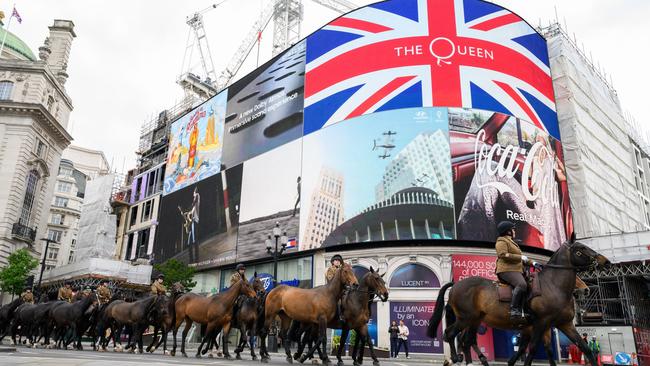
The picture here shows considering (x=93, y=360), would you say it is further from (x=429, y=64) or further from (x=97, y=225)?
(x=97, y=225)

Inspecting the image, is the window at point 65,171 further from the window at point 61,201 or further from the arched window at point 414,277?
the arched window at point 414,277

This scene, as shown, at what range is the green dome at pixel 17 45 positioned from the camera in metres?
55.1

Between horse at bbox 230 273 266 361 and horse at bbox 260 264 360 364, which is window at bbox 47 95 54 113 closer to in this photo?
horse at bbox 230 273 266 361

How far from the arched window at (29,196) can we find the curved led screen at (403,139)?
2095cm

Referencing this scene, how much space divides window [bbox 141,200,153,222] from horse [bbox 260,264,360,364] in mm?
44261

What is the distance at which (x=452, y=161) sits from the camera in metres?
30.5

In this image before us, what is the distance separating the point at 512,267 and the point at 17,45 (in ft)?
210

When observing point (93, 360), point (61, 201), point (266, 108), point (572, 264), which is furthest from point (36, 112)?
point (572, 264)

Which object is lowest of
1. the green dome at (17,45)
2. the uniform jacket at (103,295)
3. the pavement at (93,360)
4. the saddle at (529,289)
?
the pavement at (93,360)

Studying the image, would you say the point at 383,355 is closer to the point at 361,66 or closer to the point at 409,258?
the point at 409,258

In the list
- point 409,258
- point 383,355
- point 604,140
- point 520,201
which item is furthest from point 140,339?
point 604,140

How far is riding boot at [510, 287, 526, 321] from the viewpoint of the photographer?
9.22m

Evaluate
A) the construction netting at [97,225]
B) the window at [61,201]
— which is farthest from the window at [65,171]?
the construction netting at [97,225]

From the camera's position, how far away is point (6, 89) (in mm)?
49938
